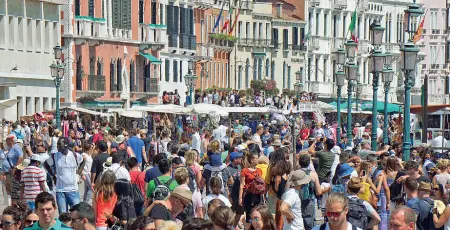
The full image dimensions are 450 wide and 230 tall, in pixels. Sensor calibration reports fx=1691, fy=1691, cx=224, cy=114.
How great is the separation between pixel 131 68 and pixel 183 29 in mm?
8137

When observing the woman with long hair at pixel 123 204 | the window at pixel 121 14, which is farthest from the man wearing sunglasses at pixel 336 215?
the window at pixel 121 14

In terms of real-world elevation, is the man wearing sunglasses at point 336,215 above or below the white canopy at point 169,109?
above

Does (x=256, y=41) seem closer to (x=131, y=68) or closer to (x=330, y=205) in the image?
(x=131, y=68)

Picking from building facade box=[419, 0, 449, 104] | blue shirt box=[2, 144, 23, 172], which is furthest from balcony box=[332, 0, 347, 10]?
blue shirt box=[2, 144, 23, 172]

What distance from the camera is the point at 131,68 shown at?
7094 cm

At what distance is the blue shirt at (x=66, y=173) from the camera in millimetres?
24391

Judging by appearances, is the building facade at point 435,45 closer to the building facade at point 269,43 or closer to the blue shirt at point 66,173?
the building facade at point 269,43

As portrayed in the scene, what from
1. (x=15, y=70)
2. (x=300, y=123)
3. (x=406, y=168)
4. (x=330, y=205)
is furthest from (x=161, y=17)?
(x=330, y=205)

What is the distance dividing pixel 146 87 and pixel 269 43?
2458cm

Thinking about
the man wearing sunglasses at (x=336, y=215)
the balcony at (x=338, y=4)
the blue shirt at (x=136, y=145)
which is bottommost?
the blue shirt at (x=136, y=145)

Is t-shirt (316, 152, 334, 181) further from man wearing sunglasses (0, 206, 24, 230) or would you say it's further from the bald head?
the bald head

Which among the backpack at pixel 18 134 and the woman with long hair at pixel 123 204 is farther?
the backpack at pixel 18 134

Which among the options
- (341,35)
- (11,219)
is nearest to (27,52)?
(11,219)

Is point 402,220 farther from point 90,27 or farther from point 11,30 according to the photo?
point 90,27
